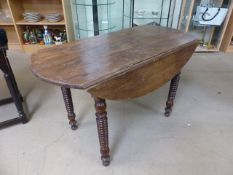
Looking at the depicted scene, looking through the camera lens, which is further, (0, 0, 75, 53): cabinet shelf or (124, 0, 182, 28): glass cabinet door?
(124, 0, 182, 28): glass cabinet door

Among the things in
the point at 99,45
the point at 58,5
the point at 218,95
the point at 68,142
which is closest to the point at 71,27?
the point at 58,5

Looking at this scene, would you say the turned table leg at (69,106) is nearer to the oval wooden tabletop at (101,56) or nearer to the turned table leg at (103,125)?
the oval wooden tabletop at (101,56)

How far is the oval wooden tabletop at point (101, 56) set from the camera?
0.96m

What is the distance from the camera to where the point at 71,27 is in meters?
2.95

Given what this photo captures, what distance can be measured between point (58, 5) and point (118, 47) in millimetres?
2081

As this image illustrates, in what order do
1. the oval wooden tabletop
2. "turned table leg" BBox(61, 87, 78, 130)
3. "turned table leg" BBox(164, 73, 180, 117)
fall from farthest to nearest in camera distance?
"turned table leg" BBox(164, 73, 180, 117) < "turned table leg" BBox(61, 87, 78, 130) < the oval wooden tabletop

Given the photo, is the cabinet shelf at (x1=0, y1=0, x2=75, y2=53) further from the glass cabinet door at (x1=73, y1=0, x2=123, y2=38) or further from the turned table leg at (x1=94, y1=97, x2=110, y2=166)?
the turned table leg at (x1=94, y1=97, x2=110, y2=166)

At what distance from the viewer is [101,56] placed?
118 centimetres

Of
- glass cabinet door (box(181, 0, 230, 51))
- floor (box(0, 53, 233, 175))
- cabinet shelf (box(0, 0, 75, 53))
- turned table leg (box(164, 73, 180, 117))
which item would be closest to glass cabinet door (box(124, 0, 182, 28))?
glass cabinet door (box(181, 0, 230, 51))

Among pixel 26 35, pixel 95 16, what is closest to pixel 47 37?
pixel 26 35

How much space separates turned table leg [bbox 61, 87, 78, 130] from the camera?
1377 mm

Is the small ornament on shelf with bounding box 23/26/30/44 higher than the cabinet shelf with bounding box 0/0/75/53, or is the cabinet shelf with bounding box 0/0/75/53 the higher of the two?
the cabinet shelf with bounding box 0/0/75/53

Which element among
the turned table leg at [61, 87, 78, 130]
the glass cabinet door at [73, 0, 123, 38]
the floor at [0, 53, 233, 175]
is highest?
the glass cabinet door at [73, 0, 123, 38]

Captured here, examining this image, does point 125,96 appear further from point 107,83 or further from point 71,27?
point 71,27
